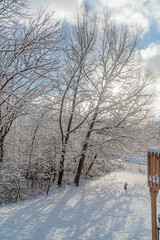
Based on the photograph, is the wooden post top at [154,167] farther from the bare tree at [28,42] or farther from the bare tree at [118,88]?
the bare tree at [118,88]

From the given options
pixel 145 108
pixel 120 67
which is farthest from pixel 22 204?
pixel 120 67

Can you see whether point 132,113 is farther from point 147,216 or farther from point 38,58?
point 38,58

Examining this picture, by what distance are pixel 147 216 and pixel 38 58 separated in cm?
598

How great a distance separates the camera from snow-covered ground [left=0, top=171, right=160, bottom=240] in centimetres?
426

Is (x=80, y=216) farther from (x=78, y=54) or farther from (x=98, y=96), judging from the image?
(x=78, y=54)

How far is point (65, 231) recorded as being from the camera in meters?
4.44

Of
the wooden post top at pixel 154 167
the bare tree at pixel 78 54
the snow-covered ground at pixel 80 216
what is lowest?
the snow-covered ground at pixel 80 216

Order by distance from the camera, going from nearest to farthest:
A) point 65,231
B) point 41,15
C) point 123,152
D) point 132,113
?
point 41,15 < point 65,231 < point 132,113 < point 123,152

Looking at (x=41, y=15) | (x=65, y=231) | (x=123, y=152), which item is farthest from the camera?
(x=123, y=152)

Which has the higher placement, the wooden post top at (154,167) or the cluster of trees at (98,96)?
the cluster of trees at (98,96)

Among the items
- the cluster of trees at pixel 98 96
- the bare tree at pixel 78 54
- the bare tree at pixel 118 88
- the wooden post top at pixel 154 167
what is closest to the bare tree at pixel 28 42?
the wooden post top at pixel 154 167

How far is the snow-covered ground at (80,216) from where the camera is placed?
14.0 ft

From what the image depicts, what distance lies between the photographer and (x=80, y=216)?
5430 millimetres

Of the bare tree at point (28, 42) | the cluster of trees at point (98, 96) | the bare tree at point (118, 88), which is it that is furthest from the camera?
the bare tree at point (118, 88)
